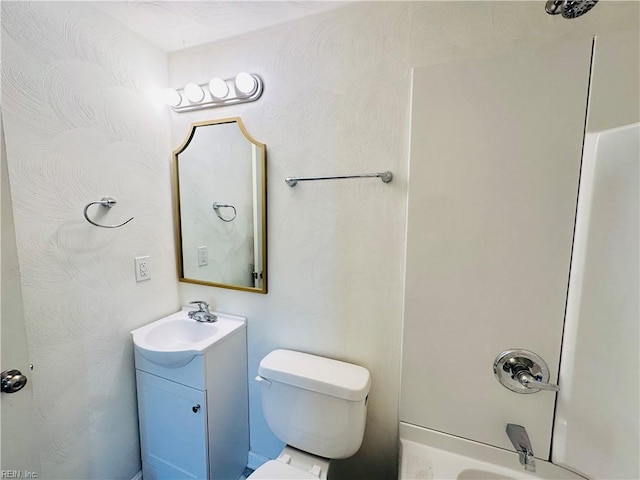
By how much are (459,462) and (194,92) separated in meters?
1.99

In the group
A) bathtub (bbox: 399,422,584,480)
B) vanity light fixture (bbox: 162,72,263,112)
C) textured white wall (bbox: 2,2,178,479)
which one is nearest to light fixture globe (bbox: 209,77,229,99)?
vanity light fixture (bbox: 162,72,263,112)

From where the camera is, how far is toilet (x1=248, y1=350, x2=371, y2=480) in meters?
1.04

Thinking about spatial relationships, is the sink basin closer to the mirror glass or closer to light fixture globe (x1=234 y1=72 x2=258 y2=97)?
the mirror glass

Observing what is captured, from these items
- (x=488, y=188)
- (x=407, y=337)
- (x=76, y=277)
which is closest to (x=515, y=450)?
(x=407, y=337)

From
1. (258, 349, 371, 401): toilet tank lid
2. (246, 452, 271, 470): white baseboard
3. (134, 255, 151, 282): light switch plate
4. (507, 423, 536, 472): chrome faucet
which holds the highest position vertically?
(134, 255, 151, 282): light switch plate

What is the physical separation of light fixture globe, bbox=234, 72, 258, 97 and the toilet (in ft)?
4.24

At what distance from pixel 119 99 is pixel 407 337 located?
1.68 meters

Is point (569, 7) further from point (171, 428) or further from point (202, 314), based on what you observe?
point (171, 428)

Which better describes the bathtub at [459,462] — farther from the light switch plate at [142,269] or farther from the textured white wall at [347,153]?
the light switch plate at [142,269]

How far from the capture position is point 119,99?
123cm

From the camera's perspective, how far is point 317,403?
1071 mm

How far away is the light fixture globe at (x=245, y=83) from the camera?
1233mm

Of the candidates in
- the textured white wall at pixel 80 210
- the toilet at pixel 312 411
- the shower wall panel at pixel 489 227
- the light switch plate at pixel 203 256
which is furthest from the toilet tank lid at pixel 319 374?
the textured white wall at pixel 80 210

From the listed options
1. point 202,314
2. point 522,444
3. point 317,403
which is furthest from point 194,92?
point 522,444
